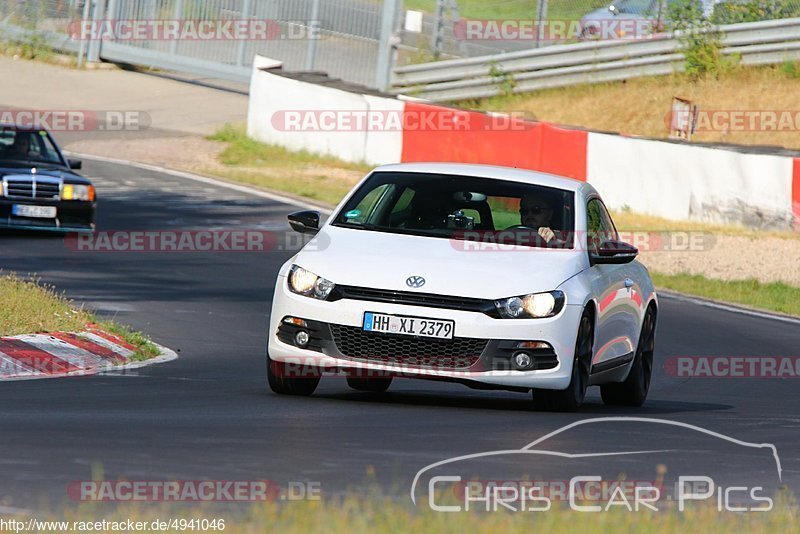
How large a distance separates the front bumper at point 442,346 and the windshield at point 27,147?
504 inches

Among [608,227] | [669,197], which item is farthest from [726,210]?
[608,227]

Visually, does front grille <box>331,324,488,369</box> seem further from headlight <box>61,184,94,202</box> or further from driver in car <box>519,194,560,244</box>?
headlight <box>61,184,94,202</box>

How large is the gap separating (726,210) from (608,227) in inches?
528

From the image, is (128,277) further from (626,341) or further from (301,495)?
(301,495)

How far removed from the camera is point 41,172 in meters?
21.0

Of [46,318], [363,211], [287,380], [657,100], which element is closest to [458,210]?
[363,211]

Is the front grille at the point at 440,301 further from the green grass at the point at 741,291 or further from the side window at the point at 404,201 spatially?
the green grass at the point at 741,291

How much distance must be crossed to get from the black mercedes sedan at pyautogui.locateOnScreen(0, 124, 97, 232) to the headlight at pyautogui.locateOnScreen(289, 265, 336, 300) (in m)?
11.6

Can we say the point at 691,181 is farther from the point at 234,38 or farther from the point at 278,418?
the point at 234,38

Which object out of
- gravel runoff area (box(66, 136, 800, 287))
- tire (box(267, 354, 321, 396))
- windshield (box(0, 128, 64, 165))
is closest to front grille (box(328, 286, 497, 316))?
tire (box(267, 354, 321, 396))

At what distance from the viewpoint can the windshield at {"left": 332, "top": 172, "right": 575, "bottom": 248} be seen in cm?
1044

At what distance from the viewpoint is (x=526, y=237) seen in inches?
413

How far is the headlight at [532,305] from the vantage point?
948 centimetres

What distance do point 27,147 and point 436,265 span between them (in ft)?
43.8
